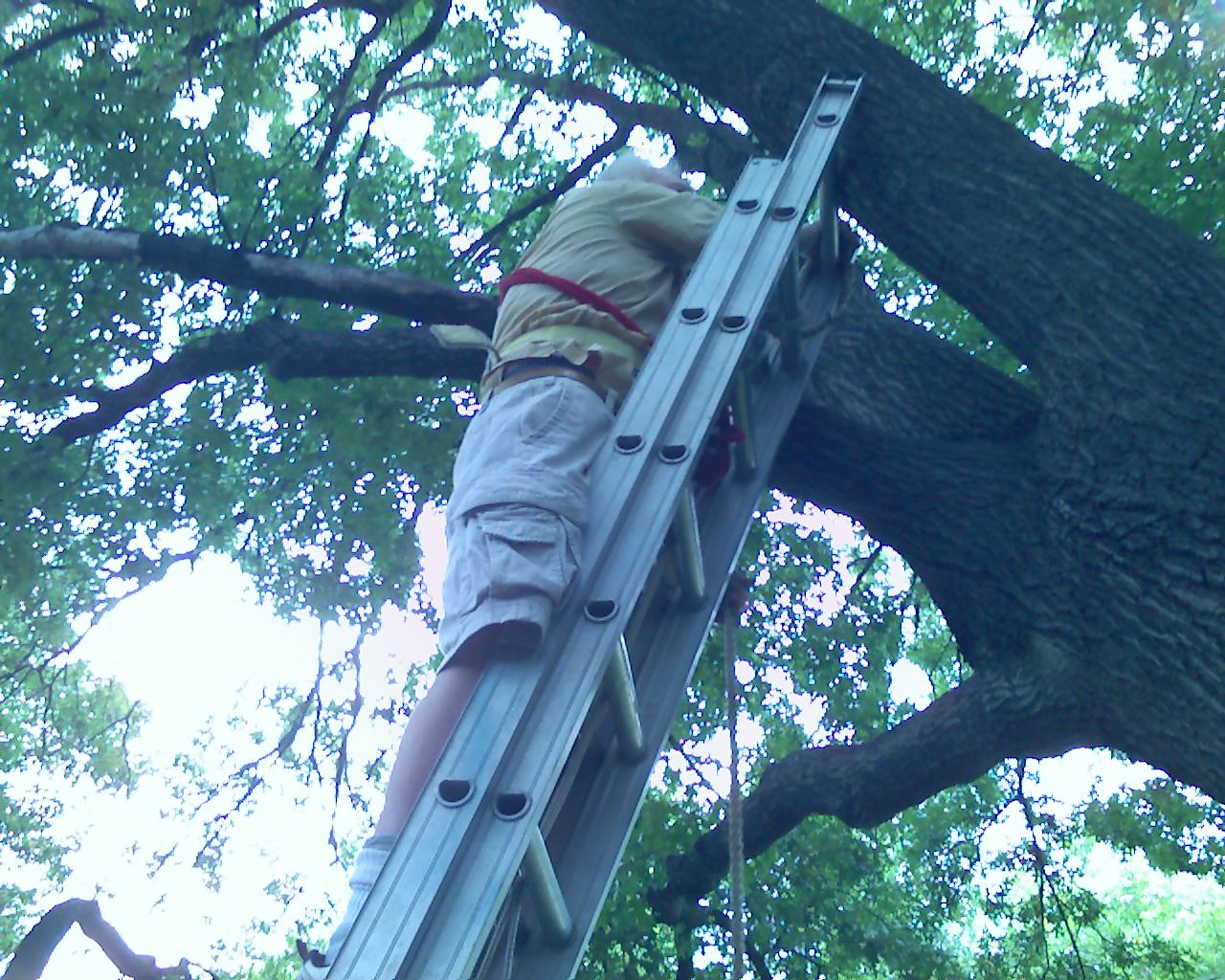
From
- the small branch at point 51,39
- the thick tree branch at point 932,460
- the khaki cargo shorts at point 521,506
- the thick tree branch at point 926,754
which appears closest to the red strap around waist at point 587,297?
the khaki cargo shorts at point 521,506

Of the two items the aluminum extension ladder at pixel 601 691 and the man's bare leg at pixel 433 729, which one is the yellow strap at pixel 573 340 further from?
the man's bare leg at pixel 433 729

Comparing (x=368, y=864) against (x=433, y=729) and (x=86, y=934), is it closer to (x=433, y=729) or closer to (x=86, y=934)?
(x=433, y=729)

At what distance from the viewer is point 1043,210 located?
4301mm

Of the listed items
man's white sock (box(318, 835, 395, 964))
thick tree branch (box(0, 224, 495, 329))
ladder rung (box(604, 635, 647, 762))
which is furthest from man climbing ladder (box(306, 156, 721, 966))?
thick tree branch (box(0, 224, 495, 329))

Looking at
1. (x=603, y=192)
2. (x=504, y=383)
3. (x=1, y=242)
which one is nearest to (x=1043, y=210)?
(x=603, y=192)

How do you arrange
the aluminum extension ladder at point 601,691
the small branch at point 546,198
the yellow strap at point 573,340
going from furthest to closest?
the small branch at point 546,198 → the yellow strap at point 573,340 → the aluminum extension ladder at point 601,691

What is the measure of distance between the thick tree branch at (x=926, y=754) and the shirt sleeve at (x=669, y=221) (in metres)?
1.68

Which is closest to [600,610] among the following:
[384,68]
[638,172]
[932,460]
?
[638,172]

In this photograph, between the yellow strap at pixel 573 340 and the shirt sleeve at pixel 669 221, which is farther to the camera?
the shirt sleeve at pixel 669 221

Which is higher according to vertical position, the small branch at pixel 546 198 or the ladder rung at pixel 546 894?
the small branch at pixel 546 198

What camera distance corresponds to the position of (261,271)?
17.9 ft

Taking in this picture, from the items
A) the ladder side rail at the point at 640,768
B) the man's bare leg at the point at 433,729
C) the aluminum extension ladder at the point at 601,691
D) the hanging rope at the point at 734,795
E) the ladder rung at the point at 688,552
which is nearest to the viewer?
the aluminum extension ladder at the point at 601,691

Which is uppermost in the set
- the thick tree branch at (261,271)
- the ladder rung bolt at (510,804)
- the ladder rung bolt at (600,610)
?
the thick tree branch at (261,271)

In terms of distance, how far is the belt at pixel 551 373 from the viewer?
3.12m
